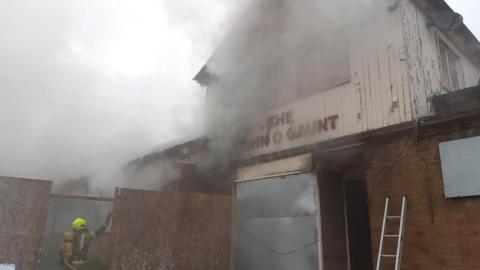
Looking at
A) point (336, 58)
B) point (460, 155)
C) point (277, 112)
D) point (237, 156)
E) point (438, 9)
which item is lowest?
point (460, 155)

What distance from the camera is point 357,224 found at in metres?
7.19

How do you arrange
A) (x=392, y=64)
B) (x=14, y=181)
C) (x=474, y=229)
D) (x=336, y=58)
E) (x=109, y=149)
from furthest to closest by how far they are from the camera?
(x=109, y=149) < (x=336, y=58) < (x=392, y=64) < (x=14, y=181) < (x=474, y=229)

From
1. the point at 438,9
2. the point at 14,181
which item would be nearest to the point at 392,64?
the point at 438,9

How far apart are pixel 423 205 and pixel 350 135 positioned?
5.41 feet

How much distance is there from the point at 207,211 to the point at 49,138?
6.65 metres

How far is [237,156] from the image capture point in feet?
29.1

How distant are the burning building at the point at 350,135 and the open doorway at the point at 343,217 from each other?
0.03 m

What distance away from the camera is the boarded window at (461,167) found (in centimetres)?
489

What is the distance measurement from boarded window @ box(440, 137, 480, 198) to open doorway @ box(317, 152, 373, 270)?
5.83ft

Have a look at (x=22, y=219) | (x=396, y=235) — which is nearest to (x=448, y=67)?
(x=396, y=235)

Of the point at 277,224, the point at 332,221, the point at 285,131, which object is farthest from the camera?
the point at 285,131

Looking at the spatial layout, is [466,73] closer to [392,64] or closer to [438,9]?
[438,9]

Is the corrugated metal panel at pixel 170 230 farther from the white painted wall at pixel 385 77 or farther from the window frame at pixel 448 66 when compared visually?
the window frame at pixel 448 66

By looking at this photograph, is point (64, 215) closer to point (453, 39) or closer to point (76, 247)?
point (76, 247)
